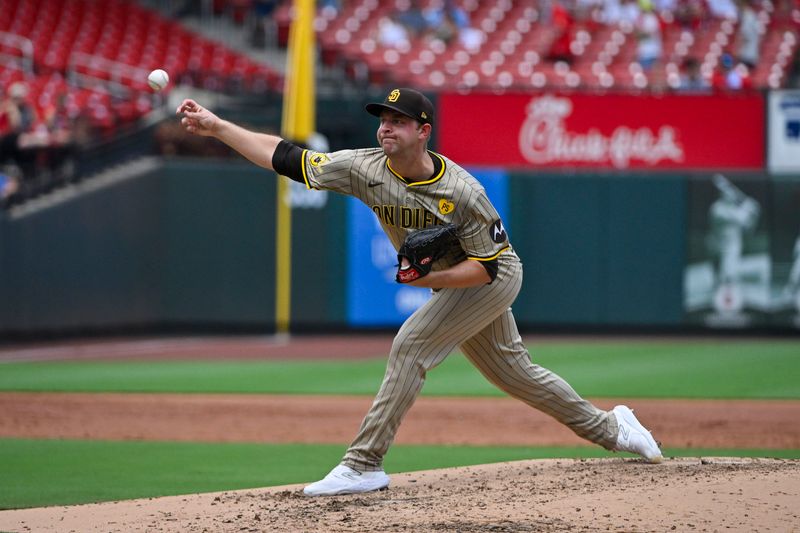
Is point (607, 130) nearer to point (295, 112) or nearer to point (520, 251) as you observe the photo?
point (520, 251)

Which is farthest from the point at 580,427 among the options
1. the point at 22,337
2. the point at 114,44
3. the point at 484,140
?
the point at 114,44

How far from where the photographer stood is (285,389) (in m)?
11.0

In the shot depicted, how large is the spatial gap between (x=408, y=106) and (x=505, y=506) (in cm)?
176

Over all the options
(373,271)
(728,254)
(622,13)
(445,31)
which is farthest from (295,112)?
(622,13)

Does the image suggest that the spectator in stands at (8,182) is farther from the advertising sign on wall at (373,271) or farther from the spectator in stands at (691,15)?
the spectator in stands at (691,15)

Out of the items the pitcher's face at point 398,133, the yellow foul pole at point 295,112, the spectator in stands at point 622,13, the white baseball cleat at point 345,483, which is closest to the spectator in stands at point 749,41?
the spectator in stands at point 622,13

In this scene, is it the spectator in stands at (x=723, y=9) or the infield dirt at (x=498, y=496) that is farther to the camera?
the spectator in stands at (x=723, y=9)

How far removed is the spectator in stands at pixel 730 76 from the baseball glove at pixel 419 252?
13345 mm

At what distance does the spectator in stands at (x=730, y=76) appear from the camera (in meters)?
17.8

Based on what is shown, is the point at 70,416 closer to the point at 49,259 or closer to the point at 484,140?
the point at 49,259

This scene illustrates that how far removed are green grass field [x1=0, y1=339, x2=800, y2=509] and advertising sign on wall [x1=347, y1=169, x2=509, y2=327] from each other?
2417 mm

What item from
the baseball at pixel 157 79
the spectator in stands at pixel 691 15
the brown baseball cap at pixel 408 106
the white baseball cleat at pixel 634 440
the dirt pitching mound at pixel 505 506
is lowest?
the dirt pitching mound at pixel 505 506

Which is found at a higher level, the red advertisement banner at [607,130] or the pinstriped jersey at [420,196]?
the red advertisement banner at [607,130]

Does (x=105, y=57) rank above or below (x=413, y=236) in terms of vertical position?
above
